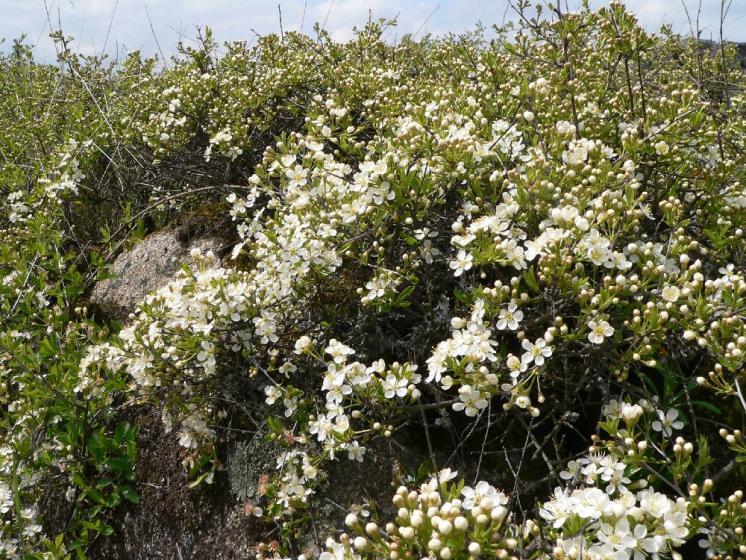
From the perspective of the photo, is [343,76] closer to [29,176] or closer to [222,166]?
[222,166]

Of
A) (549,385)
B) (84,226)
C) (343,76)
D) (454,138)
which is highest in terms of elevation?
(343,76)

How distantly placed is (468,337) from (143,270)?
9.63ft

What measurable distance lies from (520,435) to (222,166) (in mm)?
2952

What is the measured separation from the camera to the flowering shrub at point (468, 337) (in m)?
2.04

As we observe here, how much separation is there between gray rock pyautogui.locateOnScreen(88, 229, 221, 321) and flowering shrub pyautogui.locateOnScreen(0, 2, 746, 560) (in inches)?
10.8

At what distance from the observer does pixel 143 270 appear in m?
4.32

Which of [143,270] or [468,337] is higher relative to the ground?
[143,270]

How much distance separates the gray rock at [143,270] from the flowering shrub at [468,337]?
0.28 metres

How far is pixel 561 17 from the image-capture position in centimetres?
293

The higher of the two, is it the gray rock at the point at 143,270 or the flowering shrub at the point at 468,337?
the gray rock at the point at 143,270

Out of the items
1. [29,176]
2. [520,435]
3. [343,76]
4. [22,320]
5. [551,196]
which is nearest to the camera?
[551,196]

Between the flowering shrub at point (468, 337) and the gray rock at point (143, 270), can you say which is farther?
the gray rock at point (143, 270)

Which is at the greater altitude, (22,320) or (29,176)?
(29,176)

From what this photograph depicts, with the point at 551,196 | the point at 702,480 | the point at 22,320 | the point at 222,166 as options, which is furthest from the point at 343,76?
the point at 702,480
